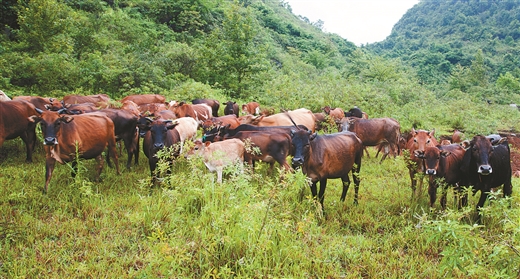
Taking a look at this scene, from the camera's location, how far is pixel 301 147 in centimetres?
654

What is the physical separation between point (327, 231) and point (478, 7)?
95.8 m

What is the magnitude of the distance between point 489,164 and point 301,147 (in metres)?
3.51

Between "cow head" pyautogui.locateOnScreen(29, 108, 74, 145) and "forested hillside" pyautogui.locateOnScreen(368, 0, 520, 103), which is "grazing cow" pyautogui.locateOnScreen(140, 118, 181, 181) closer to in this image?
"cow head" pyautogui.locateOnScreen(29, 108, 74, 145)

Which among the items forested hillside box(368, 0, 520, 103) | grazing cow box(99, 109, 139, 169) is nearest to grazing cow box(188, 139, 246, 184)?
grazing cow box(99, 109, 139, 169)

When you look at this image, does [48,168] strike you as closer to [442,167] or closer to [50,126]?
[50,126]

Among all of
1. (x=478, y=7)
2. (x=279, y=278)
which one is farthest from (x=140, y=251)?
(x=478, y=7)

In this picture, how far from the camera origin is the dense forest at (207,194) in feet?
12.9

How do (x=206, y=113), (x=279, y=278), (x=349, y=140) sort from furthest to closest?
(x=206, y=113)
(x=349, y=140)
(x=279, y=278)

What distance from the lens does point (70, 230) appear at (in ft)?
16.3

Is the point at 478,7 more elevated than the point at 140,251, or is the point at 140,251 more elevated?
the point at 478,7

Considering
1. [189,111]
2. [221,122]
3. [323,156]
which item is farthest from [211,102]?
[323,156]

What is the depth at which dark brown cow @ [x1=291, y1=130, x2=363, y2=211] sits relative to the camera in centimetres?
661

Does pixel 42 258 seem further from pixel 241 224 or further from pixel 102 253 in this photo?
pixel 241 224

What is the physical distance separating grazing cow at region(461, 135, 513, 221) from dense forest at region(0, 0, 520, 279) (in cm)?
46
